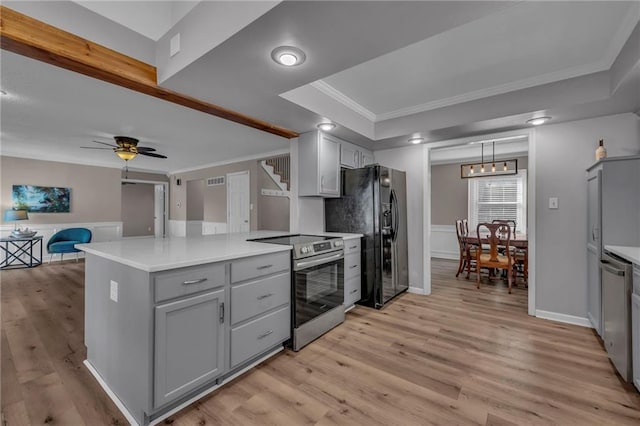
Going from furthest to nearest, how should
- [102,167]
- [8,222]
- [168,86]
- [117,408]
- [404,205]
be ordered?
[102,167] < [8,222] < [404,205] < [168,86] < [117,408]

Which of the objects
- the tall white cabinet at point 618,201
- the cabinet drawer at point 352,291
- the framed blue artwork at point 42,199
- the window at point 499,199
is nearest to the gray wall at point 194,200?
the framed blue artwork at point 42,199

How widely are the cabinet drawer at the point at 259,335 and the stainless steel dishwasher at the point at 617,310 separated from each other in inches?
94.5

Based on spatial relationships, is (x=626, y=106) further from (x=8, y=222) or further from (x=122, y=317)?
(x=8, y=222)

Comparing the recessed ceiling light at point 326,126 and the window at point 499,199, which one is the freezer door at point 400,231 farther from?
the window at point 499,199

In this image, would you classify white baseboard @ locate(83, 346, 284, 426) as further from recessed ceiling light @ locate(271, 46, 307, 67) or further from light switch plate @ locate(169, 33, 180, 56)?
light switch plate @ locate(169, 33, 180, 56)

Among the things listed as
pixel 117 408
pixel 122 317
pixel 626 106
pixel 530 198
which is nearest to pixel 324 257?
pixel 122 317

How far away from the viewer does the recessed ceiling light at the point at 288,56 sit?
165 cm

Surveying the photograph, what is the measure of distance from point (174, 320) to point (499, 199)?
6.65m

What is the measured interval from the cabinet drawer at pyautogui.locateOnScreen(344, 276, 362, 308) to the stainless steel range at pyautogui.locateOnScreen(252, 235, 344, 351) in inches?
8.6

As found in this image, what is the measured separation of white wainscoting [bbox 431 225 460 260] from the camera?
6480 mm

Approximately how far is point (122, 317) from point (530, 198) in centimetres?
405

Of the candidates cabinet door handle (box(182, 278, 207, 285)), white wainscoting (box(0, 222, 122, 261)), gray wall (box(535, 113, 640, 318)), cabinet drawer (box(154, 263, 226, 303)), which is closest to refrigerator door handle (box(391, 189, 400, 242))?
gray wall (box(535, 113, 640, 318))

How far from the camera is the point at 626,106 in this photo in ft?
8.35

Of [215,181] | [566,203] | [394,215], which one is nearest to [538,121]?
[566,203]
